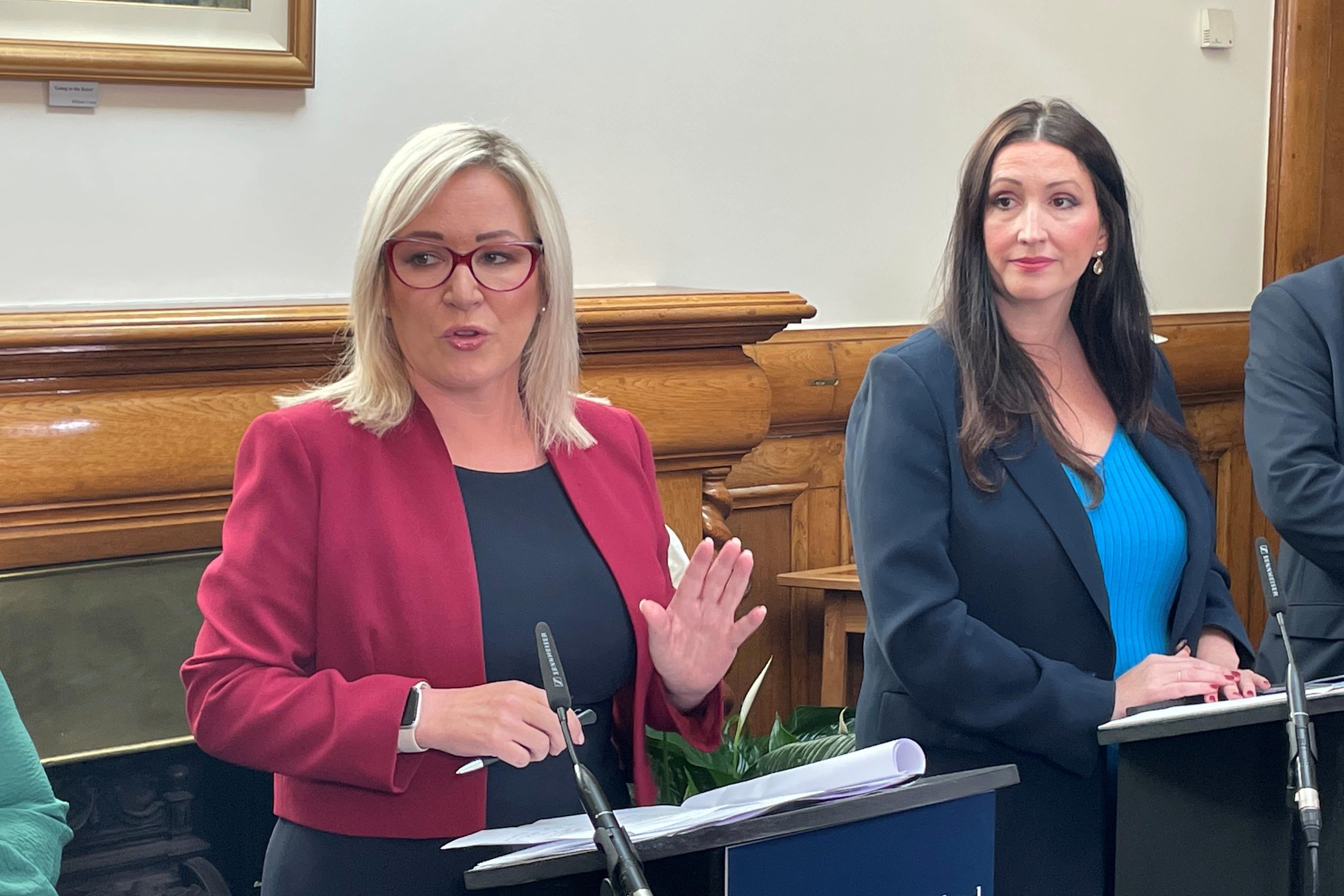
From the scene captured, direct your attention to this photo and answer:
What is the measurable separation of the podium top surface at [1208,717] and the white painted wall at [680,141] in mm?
1760

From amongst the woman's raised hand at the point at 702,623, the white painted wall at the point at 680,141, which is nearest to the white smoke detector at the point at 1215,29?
the white painted wall at the point at 680,141

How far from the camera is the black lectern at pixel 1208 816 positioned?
1.65 metres

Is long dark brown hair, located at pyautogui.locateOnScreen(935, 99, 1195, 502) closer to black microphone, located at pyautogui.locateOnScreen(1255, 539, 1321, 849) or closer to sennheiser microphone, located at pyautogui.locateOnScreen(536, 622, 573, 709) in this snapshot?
black microphone, located at pyautogui.locateOnScreen(1255, 539, 1321, 849)

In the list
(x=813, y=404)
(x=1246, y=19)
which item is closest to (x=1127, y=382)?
(x=813, y=404)

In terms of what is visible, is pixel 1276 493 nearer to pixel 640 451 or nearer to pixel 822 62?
pixel 640 451

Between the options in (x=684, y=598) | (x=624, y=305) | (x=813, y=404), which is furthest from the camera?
(x=813, y=404)

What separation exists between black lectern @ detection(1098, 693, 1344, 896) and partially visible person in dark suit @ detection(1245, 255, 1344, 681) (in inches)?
29.4

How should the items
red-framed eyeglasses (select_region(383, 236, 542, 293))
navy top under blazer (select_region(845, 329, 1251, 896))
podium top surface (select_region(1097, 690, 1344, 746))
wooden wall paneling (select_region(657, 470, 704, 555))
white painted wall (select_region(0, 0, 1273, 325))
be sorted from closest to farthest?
podium top surface (select_region(1097, 690, 1344, 746)) < red-framed eyeglasses (select_region(383, 236, 542, 293)) < navy top under blazer (select_region(845, 329, 1251, 896)) < white painted wall (select_region(0, 0, 1273, 325)) < wooden wall paneling (select_region(657, 470, 704, 555))

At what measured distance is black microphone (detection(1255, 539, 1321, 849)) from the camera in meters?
1.47

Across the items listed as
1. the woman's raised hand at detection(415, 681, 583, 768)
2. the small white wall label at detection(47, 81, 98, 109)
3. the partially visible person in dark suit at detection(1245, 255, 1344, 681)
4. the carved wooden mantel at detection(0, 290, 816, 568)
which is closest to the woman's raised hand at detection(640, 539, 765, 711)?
the woman's raised hand at detection(415, 681, 583, 768)

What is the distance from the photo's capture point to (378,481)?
159cm

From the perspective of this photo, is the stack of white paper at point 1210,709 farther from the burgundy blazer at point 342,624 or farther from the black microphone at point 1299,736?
the burgundy blazer at point 342,624

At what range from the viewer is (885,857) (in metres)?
1.21

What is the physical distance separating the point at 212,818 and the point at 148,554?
0.47 meters
